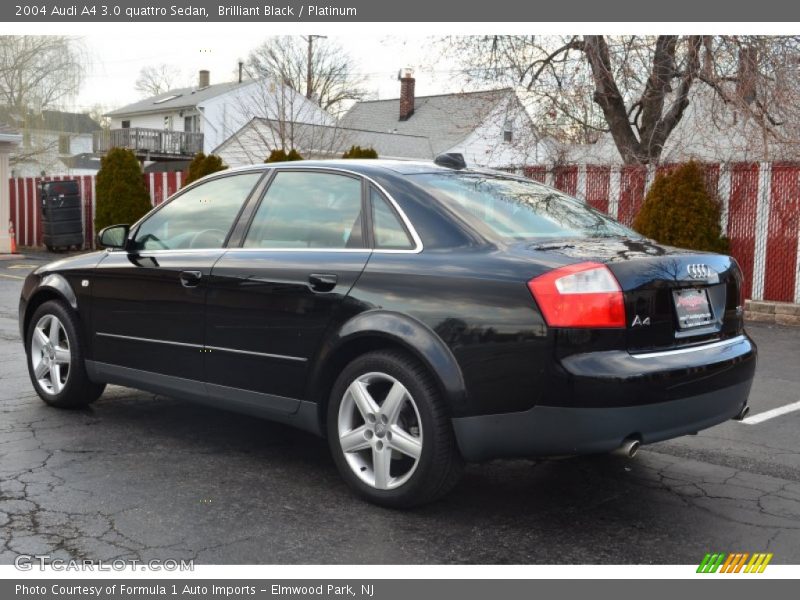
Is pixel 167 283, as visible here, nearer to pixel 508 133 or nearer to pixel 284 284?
pixel 284 284

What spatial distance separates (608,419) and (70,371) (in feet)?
12.3

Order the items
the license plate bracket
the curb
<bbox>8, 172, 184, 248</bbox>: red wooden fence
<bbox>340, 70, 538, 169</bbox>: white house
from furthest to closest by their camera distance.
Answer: <bbox>340, 70, 538, 169</bbox>: white house < <bbox>8, 172, 184, 248</bbox>: red wooden fence < the curb < the license plate bracket

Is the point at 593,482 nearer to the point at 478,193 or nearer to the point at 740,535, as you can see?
the point at 740,535

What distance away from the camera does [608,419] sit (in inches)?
146

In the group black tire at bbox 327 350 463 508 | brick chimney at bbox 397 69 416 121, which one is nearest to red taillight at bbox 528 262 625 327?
black tire at bbox 327 350 463 508

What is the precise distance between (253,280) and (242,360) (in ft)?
1.40

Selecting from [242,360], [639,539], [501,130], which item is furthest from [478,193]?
[501,130]

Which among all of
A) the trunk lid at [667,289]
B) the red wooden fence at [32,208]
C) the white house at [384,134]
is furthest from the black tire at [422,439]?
the white house at [384,134]

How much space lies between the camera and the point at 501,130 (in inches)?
826

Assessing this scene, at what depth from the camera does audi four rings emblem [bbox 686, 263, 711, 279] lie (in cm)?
A: 418

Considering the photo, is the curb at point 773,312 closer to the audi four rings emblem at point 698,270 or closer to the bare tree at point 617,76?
the bare tree at point 617,76

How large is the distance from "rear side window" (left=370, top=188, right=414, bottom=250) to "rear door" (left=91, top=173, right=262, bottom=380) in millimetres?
967

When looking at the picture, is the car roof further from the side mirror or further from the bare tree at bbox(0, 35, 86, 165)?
the bare tree at bbox(0, 35, 86, 165)

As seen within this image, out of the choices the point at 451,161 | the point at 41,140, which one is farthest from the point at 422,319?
the point at 41,140
